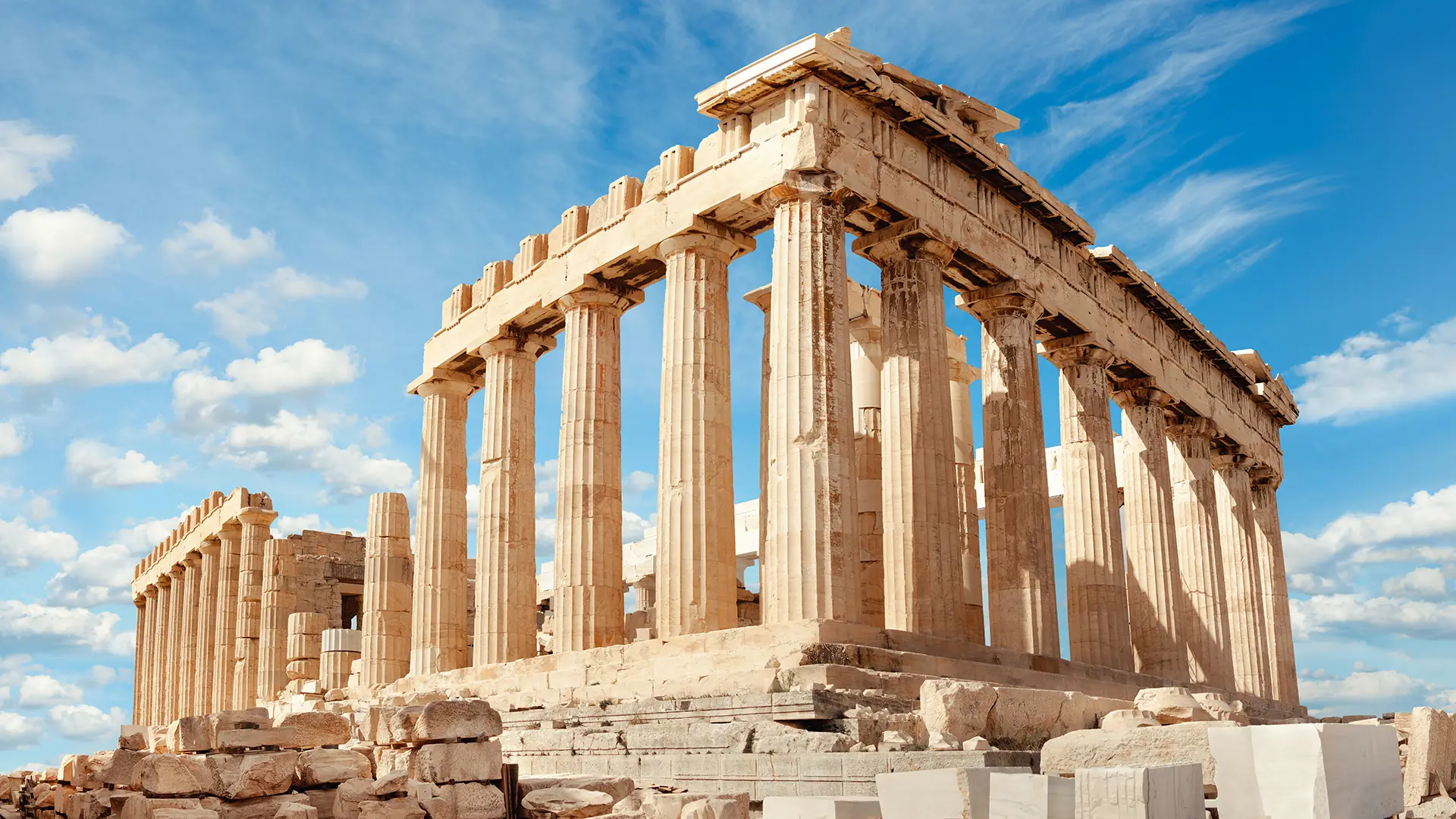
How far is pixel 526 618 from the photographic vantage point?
93.1ft

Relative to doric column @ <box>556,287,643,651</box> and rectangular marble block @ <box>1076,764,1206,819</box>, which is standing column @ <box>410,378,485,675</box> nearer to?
doric column @ <box>556,287,643,651</box>

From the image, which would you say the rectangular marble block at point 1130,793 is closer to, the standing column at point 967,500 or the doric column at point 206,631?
the standing column at point 967,500

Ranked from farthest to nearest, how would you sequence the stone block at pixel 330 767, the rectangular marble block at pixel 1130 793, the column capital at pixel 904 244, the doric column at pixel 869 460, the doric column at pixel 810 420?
the doric column at pixel 869 460, the column capital at pixel 904 244, the doric column at pixel 810 420, the stone block at pixel 330 767, the rectangular marble block at pixel 1130 793

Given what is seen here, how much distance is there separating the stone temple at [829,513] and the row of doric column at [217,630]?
6.23 metres

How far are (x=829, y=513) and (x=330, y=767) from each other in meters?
8.73

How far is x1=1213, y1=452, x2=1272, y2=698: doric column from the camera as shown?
121 feet

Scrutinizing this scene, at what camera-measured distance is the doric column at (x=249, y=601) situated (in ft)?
142

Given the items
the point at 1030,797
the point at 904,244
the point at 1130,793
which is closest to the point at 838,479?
the point at 904,244

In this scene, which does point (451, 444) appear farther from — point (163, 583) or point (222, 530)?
point (163, 583)

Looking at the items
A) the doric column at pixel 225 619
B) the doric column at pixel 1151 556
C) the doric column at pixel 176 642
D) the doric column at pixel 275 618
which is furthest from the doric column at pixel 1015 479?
the doric column at pixel 176 642

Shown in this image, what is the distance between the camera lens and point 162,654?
52.9 meters

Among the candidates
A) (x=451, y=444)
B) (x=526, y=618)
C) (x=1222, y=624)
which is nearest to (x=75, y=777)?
(x=526, y=618)

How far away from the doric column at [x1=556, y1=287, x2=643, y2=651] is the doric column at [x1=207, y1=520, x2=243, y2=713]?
22013mm

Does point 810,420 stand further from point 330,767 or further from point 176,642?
point 176,642
